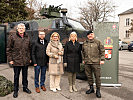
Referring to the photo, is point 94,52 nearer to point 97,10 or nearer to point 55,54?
point 55,54

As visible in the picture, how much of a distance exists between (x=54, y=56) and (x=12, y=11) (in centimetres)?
1271

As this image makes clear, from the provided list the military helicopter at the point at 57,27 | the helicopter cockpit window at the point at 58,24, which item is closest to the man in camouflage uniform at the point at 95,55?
the military helicopter at the point at 57,27

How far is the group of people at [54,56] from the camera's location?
11.6 ft

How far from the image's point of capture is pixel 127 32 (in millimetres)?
34031

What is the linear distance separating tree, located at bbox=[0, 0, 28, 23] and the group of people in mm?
11173

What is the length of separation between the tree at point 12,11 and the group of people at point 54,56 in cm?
1117

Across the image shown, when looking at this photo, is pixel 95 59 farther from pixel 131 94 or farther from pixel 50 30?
pixel 50 30

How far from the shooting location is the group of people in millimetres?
3545

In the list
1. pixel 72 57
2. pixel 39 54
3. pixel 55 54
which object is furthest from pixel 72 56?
pixel 39 54

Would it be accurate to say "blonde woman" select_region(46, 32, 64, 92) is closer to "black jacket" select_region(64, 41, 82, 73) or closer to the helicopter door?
"black jacket" select_region(64, 41, 82, 73)

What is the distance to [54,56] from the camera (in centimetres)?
383

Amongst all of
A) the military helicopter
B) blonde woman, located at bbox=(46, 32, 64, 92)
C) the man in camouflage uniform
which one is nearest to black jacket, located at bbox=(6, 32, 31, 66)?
blonde woman, located at bbox=(46, 32, 64, 92)

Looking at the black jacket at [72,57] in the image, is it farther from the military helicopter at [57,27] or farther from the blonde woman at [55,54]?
the military helicopter at [57,27]

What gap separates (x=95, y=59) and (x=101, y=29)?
1.27 m
